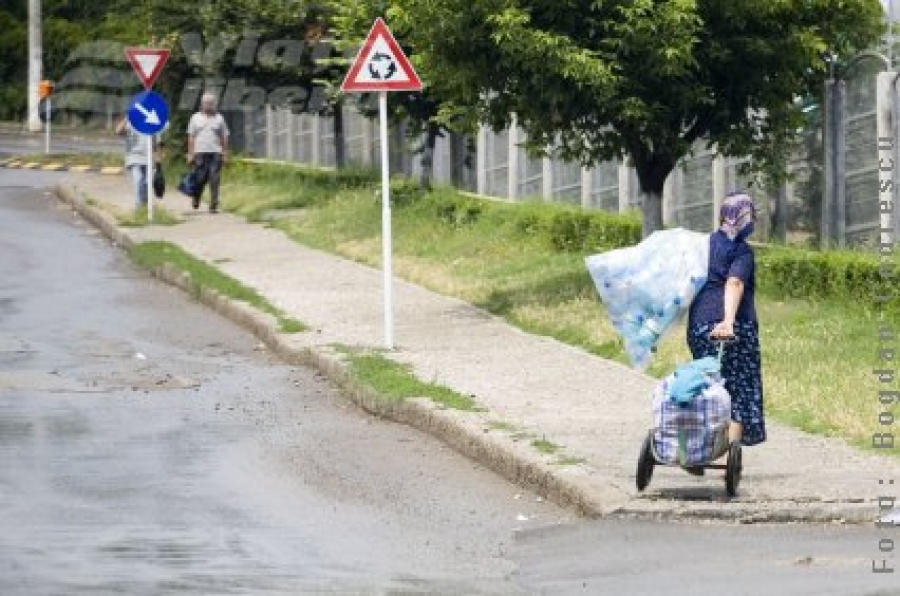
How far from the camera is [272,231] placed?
99.5ft

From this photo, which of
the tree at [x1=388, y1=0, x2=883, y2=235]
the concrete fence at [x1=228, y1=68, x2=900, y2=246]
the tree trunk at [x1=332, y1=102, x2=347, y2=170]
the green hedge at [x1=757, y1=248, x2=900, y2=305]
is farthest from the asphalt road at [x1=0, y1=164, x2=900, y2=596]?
the tree trunk at [x1=332, y1=102, x2=347, y2=170]

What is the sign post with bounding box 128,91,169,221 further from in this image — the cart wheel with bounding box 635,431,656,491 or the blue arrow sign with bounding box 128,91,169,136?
the cart wheel with bounding box 635,431,656,491

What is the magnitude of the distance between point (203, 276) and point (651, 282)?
39.9ft

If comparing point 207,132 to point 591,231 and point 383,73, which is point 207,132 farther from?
point 383,73

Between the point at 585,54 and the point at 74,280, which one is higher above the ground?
the point at 585,54

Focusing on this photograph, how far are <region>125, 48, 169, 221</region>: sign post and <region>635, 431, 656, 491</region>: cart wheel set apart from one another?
19751 millimetres

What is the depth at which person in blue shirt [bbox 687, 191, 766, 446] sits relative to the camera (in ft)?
41.2

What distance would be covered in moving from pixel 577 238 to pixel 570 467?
38.1 feet

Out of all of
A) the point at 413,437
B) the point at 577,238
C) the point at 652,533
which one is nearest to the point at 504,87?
the point at 577,238

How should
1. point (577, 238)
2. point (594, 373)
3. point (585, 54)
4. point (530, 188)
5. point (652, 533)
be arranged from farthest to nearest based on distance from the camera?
1. point (530, 188)
2. point (577, 238)
3. point (585, 54)
4. point (594, 373)
5. point (652, 533)

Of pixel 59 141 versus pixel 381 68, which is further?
pixel 59 141

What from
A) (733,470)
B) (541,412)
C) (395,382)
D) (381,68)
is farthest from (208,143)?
(733,470)

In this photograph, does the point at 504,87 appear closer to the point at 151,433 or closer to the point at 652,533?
the point at 151,433

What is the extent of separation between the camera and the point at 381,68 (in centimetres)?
1891
